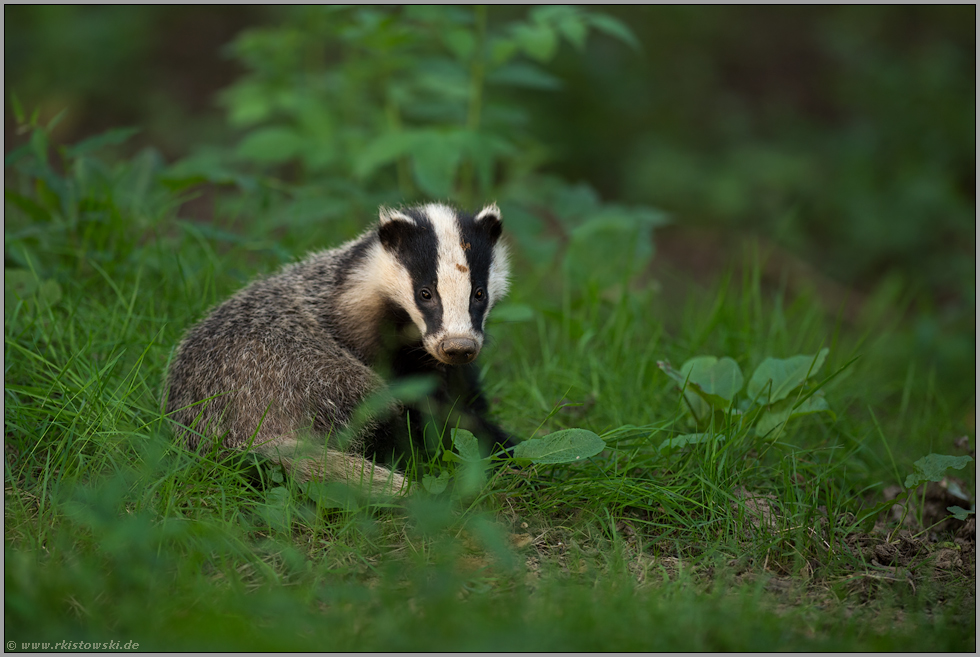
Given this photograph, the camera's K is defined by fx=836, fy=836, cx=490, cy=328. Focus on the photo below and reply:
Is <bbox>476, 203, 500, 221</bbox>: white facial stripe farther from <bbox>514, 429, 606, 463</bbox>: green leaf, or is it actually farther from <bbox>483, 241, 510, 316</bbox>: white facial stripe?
<bbox>514, 429, 606, 463</bbox>: green leaf

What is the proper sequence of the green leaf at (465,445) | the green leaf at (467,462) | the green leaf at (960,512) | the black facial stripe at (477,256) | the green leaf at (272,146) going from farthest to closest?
the green leaf at (272,146), the black facial stripe at (477,256), the green leaf at (960,512), the green leaf at (465,445), the green leaf at (467,462)

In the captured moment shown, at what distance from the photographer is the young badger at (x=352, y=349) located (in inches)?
128

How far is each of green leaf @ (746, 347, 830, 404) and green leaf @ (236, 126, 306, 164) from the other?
3.42m

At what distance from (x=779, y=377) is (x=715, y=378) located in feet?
0.95

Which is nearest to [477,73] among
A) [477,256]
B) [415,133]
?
[415,133]

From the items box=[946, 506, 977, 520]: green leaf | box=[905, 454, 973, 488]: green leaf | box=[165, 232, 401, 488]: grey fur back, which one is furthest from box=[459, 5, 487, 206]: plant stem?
box=[946, 506, 977, 520]: green leaf

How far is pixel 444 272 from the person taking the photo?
340cm

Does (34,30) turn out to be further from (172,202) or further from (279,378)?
A: (279,378)

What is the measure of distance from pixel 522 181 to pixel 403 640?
4684mm

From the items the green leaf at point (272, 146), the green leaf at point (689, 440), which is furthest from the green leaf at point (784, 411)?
the green leaf at point (272, 146)

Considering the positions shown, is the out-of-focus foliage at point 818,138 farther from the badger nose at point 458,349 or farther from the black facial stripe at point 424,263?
the badger nose at point 458,349

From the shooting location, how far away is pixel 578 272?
5168 mm

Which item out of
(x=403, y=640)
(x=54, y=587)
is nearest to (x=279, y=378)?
(x=54, y=587)

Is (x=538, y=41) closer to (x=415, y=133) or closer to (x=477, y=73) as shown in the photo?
(x=477, y=73)
